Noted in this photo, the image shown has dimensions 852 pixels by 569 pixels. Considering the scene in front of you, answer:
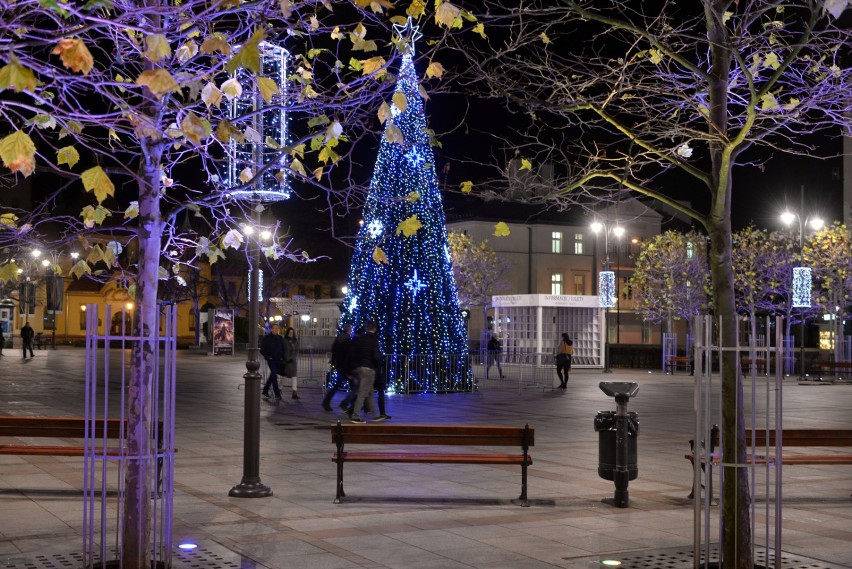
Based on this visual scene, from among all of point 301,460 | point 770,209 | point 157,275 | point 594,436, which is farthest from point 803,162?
point 157,275

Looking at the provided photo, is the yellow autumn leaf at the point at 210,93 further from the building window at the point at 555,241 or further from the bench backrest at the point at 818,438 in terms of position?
the building window at the point at 555,241

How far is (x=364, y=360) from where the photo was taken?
1839cm

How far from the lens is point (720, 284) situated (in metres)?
7.78

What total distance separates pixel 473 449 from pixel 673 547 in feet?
21.9

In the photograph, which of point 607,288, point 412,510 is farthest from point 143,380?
point 607,288

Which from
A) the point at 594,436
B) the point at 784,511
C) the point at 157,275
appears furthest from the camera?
the point at 594,436

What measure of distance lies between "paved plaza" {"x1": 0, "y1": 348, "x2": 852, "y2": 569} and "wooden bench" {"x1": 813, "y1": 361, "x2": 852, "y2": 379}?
2045 centimetres

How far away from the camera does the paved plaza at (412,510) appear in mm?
8344

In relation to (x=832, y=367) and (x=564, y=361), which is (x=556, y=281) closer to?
(x=832, y=367)

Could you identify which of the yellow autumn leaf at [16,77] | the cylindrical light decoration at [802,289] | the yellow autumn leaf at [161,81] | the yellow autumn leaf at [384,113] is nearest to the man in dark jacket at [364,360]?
the yellow autumn leaf at [384,113]

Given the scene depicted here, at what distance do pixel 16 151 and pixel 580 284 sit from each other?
237 ft

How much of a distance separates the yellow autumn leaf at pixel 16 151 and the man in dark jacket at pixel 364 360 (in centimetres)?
1298

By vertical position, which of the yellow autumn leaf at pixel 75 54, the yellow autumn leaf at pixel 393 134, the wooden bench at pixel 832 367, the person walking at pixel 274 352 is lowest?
the wooden bench at pixel 832 367

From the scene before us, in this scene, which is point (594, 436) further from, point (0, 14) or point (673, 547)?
point (0, 14)
